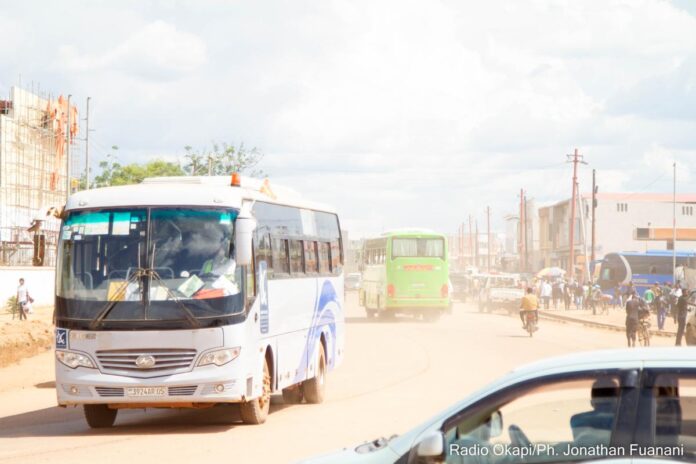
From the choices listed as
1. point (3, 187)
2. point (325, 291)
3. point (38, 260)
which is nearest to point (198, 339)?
point (38, 260)

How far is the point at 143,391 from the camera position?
14148 mm

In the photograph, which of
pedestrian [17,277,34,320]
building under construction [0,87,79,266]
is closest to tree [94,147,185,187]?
building under construction [0,87,79,266]

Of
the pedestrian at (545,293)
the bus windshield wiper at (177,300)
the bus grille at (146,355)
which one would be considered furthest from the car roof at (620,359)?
the pedestrian at (545,293)

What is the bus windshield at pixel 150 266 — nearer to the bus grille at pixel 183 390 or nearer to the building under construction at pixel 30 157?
the bus grille at pixel 183 390

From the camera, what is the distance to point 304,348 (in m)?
18.0

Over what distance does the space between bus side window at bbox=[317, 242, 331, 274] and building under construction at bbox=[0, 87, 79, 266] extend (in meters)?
50.6

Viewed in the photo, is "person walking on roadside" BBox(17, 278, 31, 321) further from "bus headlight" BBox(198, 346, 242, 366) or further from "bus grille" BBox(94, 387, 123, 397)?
"bus headlight" BBox(198, 346, 242, 366)

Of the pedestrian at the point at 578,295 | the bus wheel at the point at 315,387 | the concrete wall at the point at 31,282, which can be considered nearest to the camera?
the bus wheel at the point at 315,387

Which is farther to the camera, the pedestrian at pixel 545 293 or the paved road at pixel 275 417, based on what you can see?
the pedestrian at pixel 545 293

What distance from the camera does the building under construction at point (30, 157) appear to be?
7388 centimetres

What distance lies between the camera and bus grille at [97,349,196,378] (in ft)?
46.7

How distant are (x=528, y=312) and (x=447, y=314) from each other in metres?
20.2

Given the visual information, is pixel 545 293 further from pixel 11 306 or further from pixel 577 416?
pixel 577 416

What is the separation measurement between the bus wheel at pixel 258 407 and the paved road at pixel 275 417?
0.16 metres
